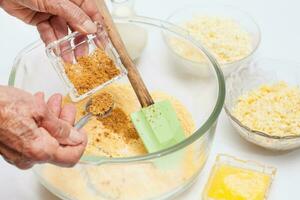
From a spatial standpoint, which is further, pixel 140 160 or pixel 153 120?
pixel 153 120

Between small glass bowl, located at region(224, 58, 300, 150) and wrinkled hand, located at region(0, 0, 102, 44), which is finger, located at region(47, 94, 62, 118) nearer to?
wrinkled hand, located at region(0, 0, 102, 44)

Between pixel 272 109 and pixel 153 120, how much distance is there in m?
0.24

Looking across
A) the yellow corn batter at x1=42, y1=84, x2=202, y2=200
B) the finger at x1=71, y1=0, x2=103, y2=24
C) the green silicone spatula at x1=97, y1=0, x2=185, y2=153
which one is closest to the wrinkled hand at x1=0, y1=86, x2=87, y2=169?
the yellow corn batter at x1=42, y1=84, x2=202, y2=200

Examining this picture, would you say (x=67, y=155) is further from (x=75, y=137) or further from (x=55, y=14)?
(x=55, y=14)

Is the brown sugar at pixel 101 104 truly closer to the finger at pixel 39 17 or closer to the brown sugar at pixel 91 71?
the brown sugar at pixel 91 71

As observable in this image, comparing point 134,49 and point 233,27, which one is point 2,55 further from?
point 233,27

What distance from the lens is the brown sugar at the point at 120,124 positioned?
40.9 inches

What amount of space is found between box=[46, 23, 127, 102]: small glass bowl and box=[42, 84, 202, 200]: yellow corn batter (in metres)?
0.09

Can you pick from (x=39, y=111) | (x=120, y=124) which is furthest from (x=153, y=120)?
(x=39, y=111)

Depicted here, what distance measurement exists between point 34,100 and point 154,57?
0.51m

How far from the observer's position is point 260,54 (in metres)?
1.27

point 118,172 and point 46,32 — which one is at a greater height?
point 46,32


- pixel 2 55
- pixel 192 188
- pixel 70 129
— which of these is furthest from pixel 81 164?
pixel 2 55

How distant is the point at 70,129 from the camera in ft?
2.59
